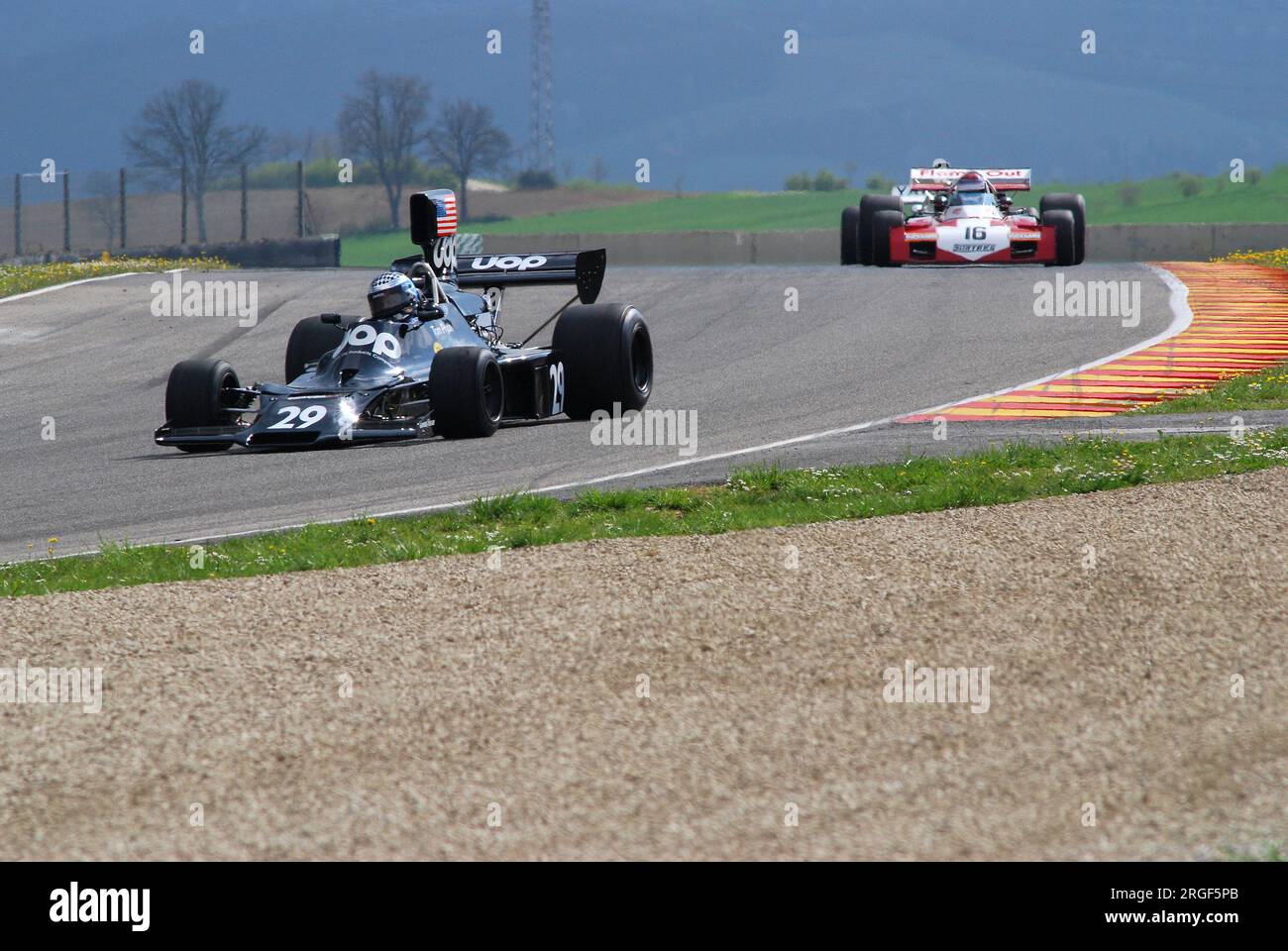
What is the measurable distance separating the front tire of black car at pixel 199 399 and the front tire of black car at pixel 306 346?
1548 millimetres

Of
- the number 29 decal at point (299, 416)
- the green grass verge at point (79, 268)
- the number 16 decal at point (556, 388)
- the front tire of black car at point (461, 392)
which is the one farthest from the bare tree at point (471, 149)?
the number 29 decal at point (299, 416)

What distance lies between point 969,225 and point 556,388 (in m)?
14.3

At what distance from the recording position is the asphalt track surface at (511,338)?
9836 millimetres

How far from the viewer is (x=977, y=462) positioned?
32.1 feet

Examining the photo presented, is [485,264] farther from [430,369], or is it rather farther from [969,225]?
[969,225]

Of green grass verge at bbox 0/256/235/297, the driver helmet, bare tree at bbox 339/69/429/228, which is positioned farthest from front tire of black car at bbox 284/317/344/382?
bare tree at bbox 339/69/429/228

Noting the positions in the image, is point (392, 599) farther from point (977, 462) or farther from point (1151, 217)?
point (1151, 217)

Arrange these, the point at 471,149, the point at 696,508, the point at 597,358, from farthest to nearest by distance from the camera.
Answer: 1. the point at 471,149
2. the point at 597,358
3. the point at 696,508

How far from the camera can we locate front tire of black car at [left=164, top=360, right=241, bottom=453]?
11.9 meters

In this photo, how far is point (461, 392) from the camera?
11.8 m

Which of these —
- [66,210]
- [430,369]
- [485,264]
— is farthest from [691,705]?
[66,210]

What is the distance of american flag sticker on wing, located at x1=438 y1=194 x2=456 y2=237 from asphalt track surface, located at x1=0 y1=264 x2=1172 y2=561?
1944 mm

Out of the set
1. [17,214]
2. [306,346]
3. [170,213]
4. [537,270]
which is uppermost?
[170,213]
